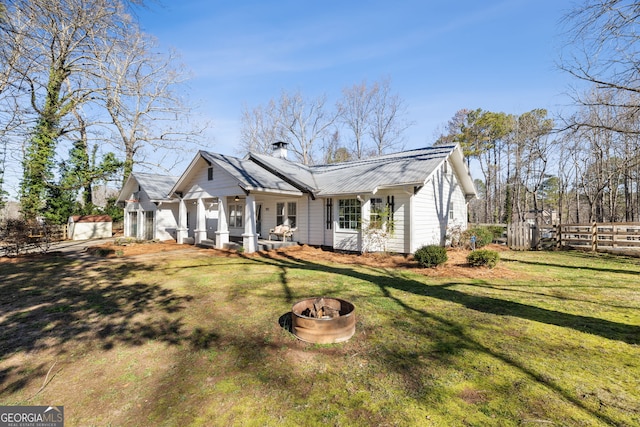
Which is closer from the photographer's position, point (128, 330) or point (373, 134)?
point (128, 330)

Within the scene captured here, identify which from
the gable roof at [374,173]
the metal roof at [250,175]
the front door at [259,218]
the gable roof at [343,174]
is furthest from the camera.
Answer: the front door at [259,218]

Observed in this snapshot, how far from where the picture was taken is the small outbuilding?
20.8m

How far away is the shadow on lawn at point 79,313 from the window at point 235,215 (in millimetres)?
9072

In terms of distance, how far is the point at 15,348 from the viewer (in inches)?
165

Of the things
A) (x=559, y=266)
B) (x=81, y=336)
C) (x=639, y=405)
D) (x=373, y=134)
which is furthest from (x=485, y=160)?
(x=81, y=336)

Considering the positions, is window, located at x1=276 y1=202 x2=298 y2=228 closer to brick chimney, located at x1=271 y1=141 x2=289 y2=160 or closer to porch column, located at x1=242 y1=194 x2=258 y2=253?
porch column, located at x1=242 y1=194 x2=258 y2=253

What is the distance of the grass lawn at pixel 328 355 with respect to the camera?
2.80 metres

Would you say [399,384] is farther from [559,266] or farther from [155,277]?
[559,266]

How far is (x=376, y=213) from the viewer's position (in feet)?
40.2

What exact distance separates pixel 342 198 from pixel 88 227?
20.6 meters

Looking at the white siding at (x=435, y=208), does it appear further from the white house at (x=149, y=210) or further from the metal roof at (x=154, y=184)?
the metal roof at (x=154, y=184)

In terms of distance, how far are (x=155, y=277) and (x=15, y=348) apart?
427 cm

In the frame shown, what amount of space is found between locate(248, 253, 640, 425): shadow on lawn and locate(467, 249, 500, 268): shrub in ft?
7.94

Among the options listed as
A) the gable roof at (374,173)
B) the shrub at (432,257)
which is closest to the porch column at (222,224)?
the gable roof at (374,173)
